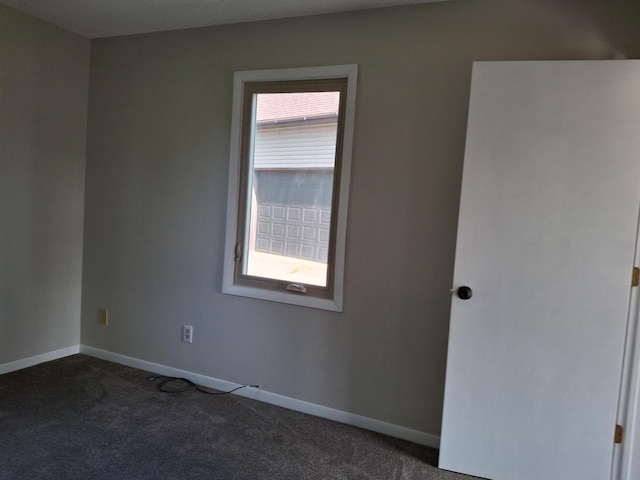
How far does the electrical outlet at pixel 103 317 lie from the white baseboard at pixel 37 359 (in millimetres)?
331

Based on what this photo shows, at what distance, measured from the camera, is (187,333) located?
115 inches

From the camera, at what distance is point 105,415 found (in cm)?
239

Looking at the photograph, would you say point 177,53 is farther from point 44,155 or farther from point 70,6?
point 44,155

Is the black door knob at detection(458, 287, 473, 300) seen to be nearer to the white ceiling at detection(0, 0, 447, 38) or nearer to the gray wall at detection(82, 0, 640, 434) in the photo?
the gray wall at detection(82, 0, 640, 434)

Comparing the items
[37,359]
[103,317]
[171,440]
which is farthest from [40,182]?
[171,440]

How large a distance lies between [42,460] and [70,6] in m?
2.59

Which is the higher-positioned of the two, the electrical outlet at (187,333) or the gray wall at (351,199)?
the gray wall at (351,199)

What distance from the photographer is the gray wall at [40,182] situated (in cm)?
277

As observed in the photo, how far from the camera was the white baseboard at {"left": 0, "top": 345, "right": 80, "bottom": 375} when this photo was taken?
2.86 meters

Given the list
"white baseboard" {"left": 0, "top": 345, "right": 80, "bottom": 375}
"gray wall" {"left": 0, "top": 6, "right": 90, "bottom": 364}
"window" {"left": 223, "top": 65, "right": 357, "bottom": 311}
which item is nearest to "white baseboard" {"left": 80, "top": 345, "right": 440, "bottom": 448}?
"white baseboard" {"left": 0, "top": 345, "right": 80, "bottom": 375}

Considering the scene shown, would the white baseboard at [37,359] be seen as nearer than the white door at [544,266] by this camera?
No

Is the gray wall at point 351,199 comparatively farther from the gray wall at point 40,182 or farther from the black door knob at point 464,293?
the black door knob at point 464,293

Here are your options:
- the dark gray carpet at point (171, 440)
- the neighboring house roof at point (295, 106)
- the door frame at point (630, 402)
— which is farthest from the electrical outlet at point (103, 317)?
the door frame at point (630, 402)

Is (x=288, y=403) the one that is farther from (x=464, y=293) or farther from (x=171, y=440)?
(x=464, y=293)
